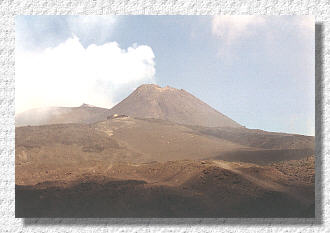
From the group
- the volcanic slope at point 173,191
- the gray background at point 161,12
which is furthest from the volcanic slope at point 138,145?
the gray background at point 161,12

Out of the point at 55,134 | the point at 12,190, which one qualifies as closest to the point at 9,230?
the point at 12,190

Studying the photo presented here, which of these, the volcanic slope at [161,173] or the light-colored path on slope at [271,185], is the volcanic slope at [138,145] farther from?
the light-colored path on slope at [271,185]

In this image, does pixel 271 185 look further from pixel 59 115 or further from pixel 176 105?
pixel 59 115

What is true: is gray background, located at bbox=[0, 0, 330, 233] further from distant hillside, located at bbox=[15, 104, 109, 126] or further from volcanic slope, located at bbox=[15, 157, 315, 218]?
distant hillside, located at bbox=[15, 104, 109, 126]

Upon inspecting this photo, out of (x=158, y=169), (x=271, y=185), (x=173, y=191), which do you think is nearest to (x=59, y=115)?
(x=158, y=169)

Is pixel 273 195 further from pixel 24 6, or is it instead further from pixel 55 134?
pixel 24 6

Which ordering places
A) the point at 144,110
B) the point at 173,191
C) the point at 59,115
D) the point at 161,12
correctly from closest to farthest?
the point at 173,191 < the point at 59,115 < the point at 161,12 < the point at 144,110

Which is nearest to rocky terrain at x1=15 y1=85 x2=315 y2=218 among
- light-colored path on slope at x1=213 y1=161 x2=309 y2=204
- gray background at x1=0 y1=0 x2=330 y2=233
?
light-colored path on slope at x1=213 y1=161 x2=309 y2=204

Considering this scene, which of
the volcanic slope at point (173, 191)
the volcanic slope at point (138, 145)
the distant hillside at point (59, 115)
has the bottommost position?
the volcanic slope at point (173, 191)

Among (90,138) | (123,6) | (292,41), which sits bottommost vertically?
(90,138)
